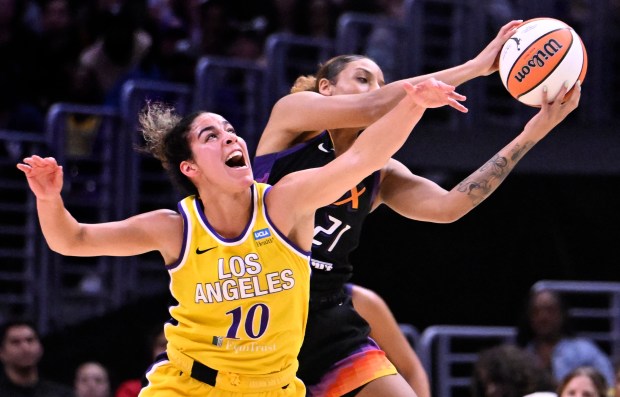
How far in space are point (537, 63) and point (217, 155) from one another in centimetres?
133

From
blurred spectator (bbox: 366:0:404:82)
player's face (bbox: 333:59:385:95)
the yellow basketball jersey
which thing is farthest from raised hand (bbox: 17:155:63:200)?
blurred spectator (bbox: 366:0:404:82)

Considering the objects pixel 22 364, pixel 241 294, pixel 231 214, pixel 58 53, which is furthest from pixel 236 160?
pixel 58 53

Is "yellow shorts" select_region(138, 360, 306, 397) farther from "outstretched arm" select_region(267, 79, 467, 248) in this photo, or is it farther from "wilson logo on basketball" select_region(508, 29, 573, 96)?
"wilson logo on basketball" select_region(508, 29, 573, 96)

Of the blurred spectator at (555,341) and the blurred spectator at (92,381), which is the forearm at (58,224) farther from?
the blurred spectator at (555,341)

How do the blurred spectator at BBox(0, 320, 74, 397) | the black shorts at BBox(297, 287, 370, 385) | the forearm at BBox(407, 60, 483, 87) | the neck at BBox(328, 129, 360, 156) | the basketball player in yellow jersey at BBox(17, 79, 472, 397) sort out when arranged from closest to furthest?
the basketball player in yellow jersey at BBox(17, 79, 472, 397) → the forearm at BBox(407, 60, 483, 87) → the black shorts at BBox(297, 287, 370, 385) → the neck at BBox(328, 129, 360, 156) → the blurred spectator at BBox(0, 320, 74, 397)

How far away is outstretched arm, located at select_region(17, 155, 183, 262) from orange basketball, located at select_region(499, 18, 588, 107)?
147cm

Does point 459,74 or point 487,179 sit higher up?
point 459,74

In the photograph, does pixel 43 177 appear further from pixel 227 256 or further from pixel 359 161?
pixel 359 161

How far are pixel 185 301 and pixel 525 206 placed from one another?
6144mm

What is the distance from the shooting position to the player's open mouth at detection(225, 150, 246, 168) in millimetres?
4684

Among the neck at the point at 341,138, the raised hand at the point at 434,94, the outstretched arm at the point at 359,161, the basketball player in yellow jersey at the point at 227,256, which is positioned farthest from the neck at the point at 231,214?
the neck at the point at 341,138

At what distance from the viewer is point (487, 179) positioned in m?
5.20

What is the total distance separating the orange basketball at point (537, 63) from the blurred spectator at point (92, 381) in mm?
4102

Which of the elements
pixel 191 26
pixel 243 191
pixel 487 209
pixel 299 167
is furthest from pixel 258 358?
pixel 191 26
